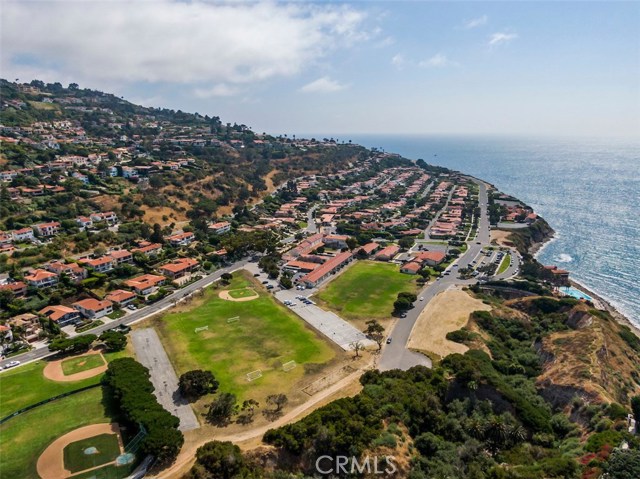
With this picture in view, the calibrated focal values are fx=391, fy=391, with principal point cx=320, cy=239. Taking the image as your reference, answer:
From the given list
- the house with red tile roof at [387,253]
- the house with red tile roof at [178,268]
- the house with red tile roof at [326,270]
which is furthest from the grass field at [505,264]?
the house with red tile roof at [178,268]

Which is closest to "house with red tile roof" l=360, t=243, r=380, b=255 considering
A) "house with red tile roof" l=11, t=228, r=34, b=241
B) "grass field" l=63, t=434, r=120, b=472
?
"grass field" l=63, t=434, r=120, b=472

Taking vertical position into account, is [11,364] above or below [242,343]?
above

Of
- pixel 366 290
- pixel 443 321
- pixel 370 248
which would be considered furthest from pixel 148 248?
pixel 443 321

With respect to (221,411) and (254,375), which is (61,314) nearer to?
(254,375)

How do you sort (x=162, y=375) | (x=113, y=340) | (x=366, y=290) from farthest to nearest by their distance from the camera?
(x=366, y=290), (x=113, y=340), (x=162, y=375)

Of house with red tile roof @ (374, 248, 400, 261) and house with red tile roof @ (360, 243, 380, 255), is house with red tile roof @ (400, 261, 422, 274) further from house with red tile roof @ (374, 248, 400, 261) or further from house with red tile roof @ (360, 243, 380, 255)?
house with red tile roof @ (360, 243, 380, 255)

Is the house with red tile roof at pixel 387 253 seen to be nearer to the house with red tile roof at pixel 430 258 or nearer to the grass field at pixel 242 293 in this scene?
the house with red tile roof at pixel 430 258
